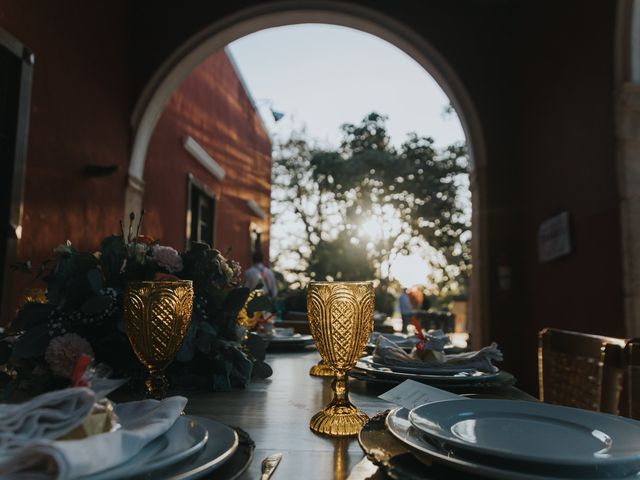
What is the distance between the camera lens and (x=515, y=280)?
380cm

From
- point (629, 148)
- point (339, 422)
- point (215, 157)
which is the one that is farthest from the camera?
point (215, 157)

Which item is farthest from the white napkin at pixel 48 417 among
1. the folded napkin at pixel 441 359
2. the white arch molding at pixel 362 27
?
the white arch molding at pixel 362 27

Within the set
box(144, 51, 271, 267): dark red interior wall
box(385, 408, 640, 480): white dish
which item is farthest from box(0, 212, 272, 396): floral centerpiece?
box(144, 51, 271, 267): dark red interior wall

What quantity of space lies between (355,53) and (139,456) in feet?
32.3

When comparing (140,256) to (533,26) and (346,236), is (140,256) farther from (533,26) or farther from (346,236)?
(346,236)

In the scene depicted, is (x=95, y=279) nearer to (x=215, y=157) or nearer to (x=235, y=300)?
(x=235, y=300)

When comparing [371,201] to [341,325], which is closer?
[341,325]

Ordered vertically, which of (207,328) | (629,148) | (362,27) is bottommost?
(207,328)

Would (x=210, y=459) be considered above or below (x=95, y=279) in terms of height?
below

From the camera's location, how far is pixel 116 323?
95 centimetres

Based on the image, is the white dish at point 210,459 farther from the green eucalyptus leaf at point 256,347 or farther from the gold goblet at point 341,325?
the green eucalyptus leaf at point 256,347

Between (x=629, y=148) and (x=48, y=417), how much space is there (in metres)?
2.71

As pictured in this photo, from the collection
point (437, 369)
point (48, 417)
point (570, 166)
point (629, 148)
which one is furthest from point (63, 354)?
point (570, 166)

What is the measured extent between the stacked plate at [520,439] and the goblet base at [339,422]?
8cm
